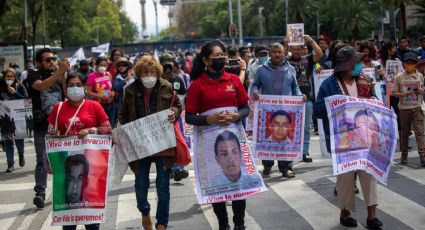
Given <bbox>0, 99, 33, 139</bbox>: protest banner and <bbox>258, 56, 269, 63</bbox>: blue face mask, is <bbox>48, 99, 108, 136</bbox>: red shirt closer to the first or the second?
<bbox>258, 56, 269, 63</bbox>: blue face mask

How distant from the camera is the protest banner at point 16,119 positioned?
12852 millimetres

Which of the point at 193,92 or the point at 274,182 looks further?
the point at 274,182

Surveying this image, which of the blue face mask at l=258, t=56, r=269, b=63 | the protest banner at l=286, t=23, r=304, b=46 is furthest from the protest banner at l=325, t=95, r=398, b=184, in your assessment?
the blue face mask at l=258, t=56, r=269, b=63

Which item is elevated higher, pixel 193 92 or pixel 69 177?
pixel 193 92

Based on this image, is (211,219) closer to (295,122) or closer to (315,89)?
(295,122)

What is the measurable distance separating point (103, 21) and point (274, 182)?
378ft

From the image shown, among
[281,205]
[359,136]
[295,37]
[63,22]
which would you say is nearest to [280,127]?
[281,205]

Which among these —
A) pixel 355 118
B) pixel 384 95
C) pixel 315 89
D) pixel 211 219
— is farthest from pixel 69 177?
pixel 315 89

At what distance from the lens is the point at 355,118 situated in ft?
22.4

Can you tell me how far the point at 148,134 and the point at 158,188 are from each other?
503mm

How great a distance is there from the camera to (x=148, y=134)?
22.8 ft

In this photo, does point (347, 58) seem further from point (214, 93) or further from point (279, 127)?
point (279, 127)

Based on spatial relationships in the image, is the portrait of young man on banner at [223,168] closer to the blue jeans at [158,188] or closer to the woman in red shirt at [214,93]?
the woman in red shirt at [214,93]

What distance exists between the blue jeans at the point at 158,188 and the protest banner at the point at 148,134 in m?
0.13
